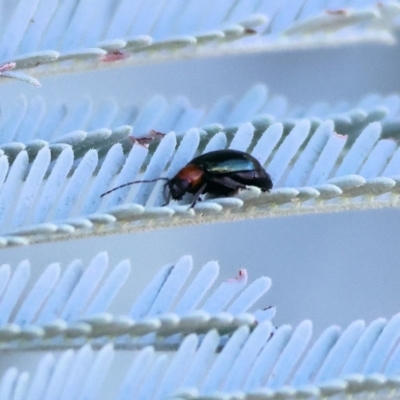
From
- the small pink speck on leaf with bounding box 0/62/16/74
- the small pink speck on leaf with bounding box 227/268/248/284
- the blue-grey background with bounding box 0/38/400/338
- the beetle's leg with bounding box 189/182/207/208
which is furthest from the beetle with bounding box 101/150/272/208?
the blue-grey background with bounding box 0/38/400/338

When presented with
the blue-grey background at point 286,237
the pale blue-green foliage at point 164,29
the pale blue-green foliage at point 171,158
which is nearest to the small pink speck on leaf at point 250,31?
the pale blue-green foliage at point 164,29

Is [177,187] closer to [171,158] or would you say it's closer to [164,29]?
[171,158]

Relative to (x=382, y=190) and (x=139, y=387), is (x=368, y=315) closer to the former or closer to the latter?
(x=382, y=190)

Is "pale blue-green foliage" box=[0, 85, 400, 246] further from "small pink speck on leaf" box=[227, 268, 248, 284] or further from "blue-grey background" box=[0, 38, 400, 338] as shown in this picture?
"blue-grey background" box=[0, 38, 400, 338]

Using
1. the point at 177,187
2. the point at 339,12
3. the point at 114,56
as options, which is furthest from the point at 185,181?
the point at 339,12

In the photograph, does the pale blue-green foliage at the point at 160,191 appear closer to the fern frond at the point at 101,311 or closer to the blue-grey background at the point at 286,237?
the fern frond at the point at 101,311

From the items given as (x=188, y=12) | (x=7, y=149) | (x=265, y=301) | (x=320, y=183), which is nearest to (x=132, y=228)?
(x=7, y=149)
